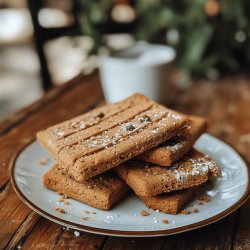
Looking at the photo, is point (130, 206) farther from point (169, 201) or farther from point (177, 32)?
point (177, 32)

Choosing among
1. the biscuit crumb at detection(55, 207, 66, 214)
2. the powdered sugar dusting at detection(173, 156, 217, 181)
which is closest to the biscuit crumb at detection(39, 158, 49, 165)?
the biscuit crumb at detection(55, 207, 66, 214)

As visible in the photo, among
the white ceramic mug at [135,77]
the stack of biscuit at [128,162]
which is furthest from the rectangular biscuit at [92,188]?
the white ceramic mug at [135,77]

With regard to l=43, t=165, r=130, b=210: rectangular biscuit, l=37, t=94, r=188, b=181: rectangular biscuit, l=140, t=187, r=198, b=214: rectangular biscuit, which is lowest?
l=140, t=187, r=198, b=214: rectangular biscuit

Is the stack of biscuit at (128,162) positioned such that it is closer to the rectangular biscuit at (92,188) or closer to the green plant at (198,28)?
the rectangular biscuit at (92,188)

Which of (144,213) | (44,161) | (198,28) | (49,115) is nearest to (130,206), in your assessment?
(144,213)

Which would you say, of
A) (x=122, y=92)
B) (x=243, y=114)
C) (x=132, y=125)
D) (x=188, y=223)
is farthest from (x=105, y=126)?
(x=243, y=114)

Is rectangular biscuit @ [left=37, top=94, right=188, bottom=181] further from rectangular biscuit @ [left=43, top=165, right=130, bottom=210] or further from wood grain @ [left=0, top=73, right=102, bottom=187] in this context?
wood grain @ [left=0, top=73, right=102, bottom=187]

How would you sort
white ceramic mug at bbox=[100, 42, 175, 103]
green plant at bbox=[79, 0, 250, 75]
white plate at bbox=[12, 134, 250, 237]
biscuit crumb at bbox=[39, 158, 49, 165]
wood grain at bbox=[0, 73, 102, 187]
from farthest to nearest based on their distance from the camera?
green plant at bbox=[79, 0, 250, 75] < white ceramic mug at bbox=[100, 42, 175, 103] < wood grain at bbox=[0, 73, 102, 187] < biscuit crumb at bbox=[39, 158, 49, 165] < white plate at bbox=[12, 134, 250, 237]
